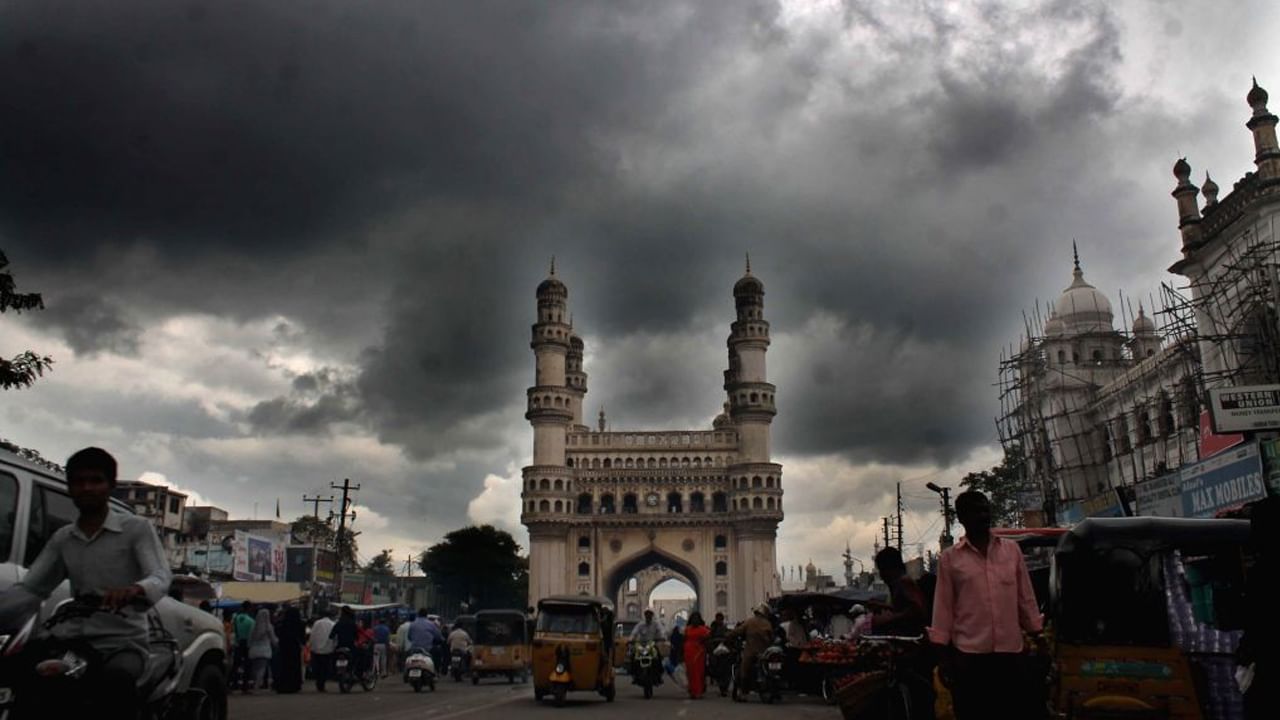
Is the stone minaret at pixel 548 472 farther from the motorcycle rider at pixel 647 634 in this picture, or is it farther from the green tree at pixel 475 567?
the motorcycle rider at pixel 647 634

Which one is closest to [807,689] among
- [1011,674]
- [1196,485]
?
[1196,485]

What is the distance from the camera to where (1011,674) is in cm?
520

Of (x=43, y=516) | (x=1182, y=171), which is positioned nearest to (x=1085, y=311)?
(x=1182, y=171)

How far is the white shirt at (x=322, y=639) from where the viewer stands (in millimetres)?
19922

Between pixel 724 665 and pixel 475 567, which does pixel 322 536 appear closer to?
pixel 475 567

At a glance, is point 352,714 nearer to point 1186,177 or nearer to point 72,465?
point 72,465

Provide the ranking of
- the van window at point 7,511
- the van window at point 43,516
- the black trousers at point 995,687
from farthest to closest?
the van window at point 43,516, the van window at point 7,511, the black trousers at point 995,687

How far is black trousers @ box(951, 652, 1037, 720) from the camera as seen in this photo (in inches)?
204

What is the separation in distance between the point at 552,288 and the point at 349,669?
50394 millimetres

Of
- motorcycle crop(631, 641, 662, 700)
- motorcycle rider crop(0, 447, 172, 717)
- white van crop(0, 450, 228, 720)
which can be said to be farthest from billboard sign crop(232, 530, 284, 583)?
motorcycle rider crop(0, 447, 172, 717)

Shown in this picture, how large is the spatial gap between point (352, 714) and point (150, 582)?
8.94m

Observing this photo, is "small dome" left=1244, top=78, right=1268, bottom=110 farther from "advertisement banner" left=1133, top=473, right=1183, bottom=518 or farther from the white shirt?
the white shirt

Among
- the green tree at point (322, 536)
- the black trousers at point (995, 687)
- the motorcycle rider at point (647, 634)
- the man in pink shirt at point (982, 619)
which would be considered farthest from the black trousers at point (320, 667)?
the green tree at point (322, 536)

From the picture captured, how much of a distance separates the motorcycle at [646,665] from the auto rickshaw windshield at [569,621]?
2138mm
